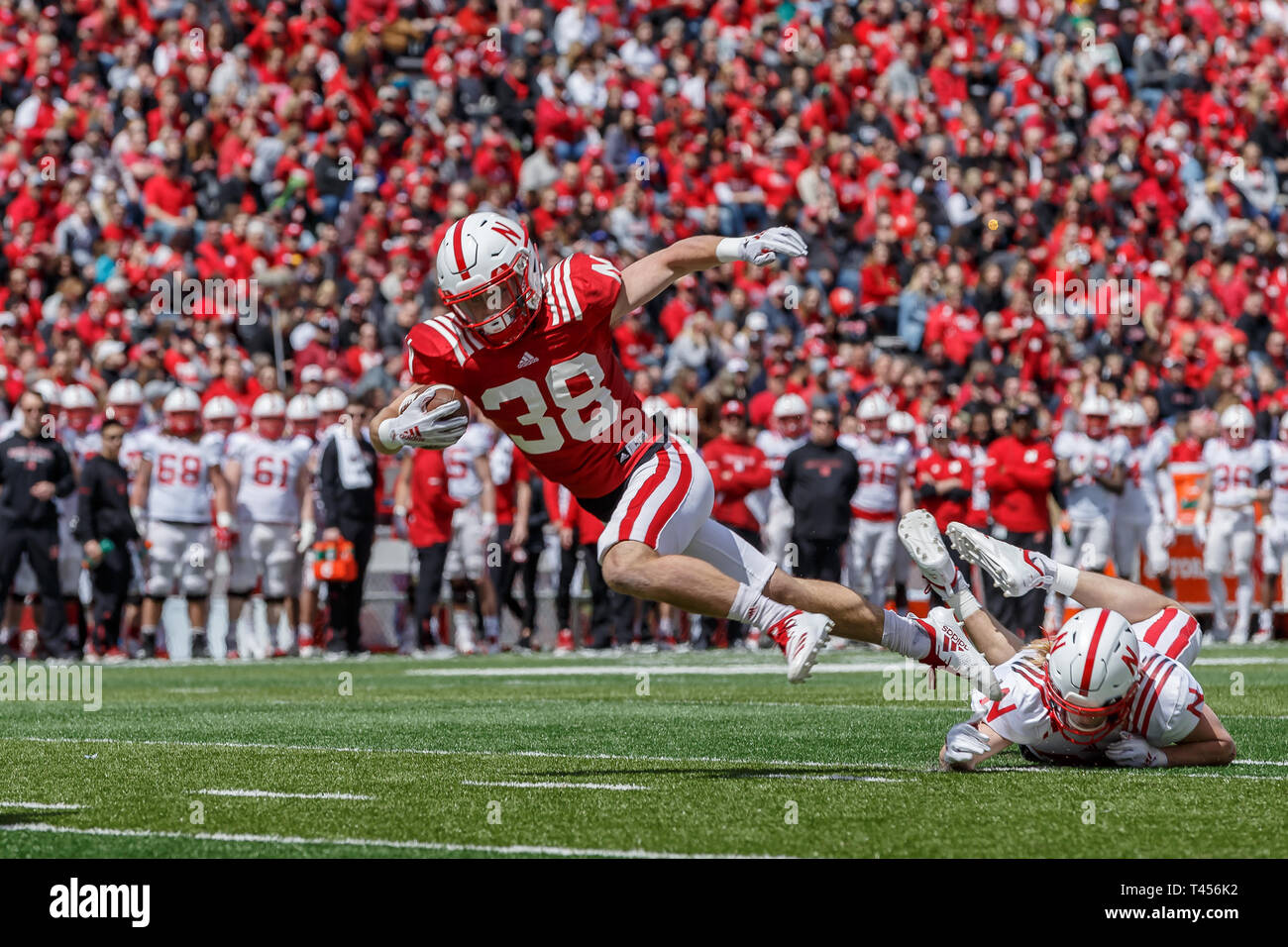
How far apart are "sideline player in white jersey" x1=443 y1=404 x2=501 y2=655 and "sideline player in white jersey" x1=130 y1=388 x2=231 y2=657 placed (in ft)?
6.06

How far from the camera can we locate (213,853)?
15.3 feet


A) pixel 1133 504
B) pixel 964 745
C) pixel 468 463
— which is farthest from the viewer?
pixel 1133 504

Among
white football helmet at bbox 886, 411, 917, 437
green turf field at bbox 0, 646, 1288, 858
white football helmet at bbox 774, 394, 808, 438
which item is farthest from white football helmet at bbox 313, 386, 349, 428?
green turf field at bbox 0, 646, 1288, 858

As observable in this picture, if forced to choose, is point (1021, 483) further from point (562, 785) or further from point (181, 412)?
point (562, 785)

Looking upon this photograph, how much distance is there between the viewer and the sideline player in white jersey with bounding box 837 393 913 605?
15672 millimetres

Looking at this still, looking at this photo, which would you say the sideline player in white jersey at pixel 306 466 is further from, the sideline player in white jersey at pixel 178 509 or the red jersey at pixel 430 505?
the red jersey at pixel 430 505

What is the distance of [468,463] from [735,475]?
2292 mm

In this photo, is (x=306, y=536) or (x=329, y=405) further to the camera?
(x=329, y=405)

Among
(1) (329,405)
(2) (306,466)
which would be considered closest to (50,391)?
(2) (306,466)

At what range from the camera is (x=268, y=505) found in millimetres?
15469

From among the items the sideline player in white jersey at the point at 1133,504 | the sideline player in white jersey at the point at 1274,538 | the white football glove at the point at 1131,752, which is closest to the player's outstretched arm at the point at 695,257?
the white football glove at the point at 1131,752
